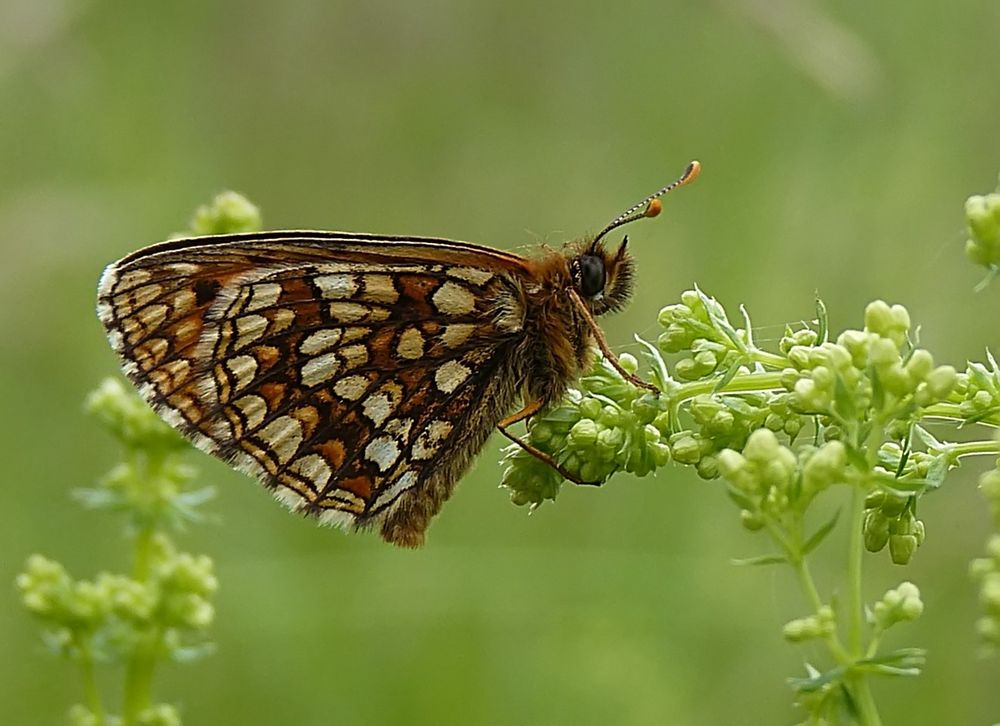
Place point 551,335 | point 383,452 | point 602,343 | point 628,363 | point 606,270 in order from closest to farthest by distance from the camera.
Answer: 1. point 628,363
2. point 602,343
3. point 551,335
4. point 383,452
5. point 606,270

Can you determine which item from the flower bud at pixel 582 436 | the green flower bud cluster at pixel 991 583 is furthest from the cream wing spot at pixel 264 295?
the green flower bud cluster at pixel 991 583

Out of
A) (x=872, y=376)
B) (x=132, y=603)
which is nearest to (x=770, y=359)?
A: (x=872, y=376)

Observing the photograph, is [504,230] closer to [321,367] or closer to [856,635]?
[321,367]

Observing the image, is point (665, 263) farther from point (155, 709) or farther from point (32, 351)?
point (155, 709)

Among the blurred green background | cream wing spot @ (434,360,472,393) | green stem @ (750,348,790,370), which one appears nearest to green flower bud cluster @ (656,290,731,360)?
green stem @ (750,348,790,370)

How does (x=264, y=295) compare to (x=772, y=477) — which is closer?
(x=772, y=477)
